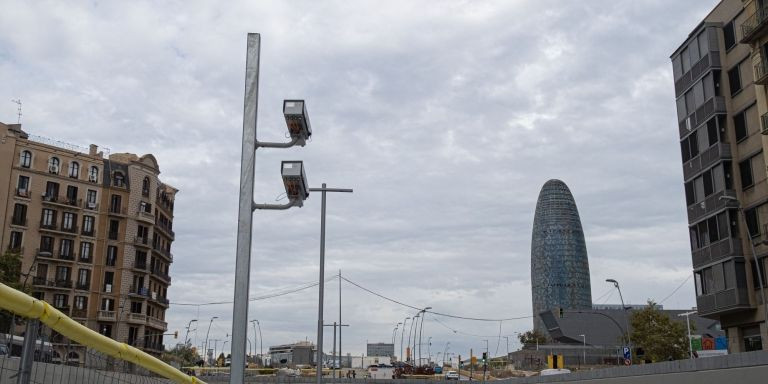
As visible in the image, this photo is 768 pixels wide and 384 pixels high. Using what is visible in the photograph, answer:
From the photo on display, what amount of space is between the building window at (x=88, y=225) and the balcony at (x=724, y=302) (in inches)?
2723

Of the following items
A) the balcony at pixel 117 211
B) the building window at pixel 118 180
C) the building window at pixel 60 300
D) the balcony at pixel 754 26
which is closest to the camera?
the balcony at pixel 754 26

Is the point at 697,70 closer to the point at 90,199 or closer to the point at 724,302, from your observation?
the point at 724,302

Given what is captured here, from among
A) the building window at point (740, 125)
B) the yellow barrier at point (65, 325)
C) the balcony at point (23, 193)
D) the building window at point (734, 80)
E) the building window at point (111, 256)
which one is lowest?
the yellow barrier at point (65, 325)

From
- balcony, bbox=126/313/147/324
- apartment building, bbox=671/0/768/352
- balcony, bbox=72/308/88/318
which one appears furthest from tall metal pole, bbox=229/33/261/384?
balcony, bbox=126/313/147/324

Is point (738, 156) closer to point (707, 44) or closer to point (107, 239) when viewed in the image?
point (707, 44)

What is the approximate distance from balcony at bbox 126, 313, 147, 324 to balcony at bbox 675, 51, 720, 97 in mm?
66731

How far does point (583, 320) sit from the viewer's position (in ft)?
520

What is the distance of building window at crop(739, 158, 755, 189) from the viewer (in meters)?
48.5

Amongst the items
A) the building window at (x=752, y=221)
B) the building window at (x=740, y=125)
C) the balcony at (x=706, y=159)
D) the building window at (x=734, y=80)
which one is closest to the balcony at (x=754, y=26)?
the building window at (x=734, y=80)

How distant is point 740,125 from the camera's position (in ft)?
163

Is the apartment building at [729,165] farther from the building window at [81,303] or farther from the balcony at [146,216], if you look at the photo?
the building window at [81,303]

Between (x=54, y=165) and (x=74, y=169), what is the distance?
8.11 feet

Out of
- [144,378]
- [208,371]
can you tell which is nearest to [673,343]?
[208,371]

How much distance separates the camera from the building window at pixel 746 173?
48.5m
